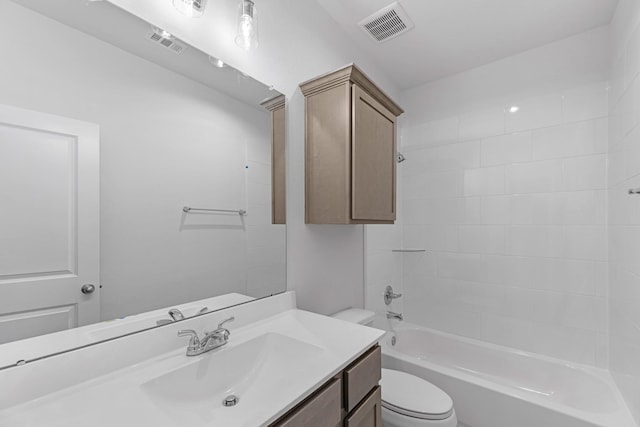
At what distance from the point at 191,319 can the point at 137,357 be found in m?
0.19

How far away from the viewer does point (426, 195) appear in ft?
8.27

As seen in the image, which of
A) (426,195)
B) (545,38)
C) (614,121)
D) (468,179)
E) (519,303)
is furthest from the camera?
(426,195)

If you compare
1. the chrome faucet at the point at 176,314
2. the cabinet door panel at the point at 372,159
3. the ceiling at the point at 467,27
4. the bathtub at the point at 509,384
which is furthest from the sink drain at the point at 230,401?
the ceiling at the point at 467,27

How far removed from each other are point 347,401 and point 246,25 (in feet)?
4.74

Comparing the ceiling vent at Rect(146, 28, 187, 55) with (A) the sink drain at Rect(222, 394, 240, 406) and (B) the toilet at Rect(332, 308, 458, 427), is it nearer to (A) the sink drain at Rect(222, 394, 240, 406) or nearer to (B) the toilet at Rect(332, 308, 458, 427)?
(A) the sink drain at Rect(222, 394, 240, 406)

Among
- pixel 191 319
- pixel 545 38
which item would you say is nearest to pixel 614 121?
pixel 545 38

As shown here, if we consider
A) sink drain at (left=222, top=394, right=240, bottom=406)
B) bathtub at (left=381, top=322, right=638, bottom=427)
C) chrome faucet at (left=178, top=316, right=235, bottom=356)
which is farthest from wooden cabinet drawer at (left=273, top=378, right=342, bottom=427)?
bathtub at (left=381, top=322, right=638, bottom=427)

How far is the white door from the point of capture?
709 mm

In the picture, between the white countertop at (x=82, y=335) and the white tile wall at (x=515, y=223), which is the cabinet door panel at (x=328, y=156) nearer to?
the white countertop at (x=82, y=335)

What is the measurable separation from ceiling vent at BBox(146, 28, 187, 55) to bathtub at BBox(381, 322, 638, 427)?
78.4 inches

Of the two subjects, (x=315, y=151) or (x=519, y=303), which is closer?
(x=315, y=151)

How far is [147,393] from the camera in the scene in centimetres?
78

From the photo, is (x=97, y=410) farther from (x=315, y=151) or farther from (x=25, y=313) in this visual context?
(x=315, y=151)

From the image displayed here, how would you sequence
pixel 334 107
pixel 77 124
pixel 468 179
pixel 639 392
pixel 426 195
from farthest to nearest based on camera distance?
pixel 426 195, pixel 468 179, pixel 334 107, pixel 639 392, pixel 77 124
